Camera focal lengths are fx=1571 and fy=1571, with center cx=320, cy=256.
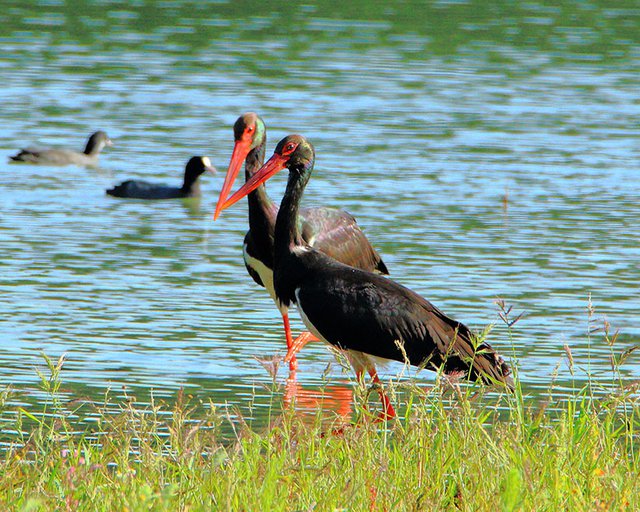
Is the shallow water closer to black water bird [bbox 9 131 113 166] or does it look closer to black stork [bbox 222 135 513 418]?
black water bird [bbox 9 131 113 166]

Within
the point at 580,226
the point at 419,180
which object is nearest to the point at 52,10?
the point at 419,180

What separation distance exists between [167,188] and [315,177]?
4.73ft

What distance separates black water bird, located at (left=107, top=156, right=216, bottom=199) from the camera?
1403cm

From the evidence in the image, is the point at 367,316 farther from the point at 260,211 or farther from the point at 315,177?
the point at 315,177

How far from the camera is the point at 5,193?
46.9 ft

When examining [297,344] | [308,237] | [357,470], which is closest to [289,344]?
[297,344]

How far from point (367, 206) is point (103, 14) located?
15899mm

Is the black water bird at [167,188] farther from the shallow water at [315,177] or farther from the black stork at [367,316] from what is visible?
the black stork at [367,316]

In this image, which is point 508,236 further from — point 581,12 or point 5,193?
point 581,12

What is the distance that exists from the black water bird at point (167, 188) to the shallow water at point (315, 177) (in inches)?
5.2

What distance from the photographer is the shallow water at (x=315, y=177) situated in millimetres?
8969

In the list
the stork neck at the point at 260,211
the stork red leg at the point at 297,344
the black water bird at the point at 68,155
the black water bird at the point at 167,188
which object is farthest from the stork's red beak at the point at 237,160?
the black water bird at the point at 68,155

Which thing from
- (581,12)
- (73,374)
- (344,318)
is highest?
(344,318)

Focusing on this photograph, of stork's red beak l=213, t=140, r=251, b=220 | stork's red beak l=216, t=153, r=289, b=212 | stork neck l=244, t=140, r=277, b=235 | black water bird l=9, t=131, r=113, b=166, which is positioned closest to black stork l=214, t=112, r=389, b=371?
stork neck l=244, t=140, r=277, b=235
